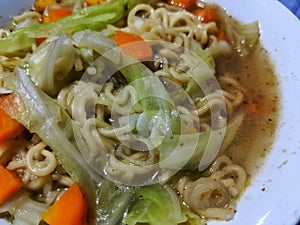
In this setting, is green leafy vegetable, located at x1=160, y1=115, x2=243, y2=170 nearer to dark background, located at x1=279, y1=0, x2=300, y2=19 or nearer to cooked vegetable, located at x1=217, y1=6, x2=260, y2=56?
cooked vegetable, located at x1=217, y1=6, x2=260, y2=56

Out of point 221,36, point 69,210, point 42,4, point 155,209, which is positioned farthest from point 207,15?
point 69,210

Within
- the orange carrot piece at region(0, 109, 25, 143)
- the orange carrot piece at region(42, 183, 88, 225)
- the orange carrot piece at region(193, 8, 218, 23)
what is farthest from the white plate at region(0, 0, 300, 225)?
the orange carrot piece at region(0, 109, 25, 143)

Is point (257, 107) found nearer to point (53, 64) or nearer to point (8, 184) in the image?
point (53, 64)

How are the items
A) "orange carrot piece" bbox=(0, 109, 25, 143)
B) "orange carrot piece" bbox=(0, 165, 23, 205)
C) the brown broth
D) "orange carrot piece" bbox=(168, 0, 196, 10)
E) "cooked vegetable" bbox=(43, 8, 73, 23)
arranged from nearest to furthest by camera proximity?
"orange carrot piece" bbox=(0, 165, 23, 205) < "orange carrot piece" bbox=(0, 109, 25, 143) < the brown broth < "cooked vegetable" bbox=(43, 8, 73, 23) < "orange carrot piece" bbox=(168, 0, 196, 10)

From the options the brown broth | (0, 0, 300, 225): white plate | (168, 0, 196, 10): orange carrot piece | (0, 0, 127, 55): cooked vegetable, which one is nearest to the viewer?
(0, 0, 300, 225): white plate

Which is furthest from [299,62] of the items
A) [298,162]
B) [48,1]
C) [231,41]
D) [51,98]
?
[48,1]

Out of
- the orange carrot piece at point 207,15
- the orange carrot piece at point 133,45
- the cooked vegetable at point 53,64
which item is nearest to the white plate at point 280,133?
the orange carrot piece at point 207,15

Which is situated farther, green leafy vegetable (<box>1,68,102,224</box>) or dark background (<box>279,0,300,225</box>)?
dark background (<box>279,0,300,225</box>)
